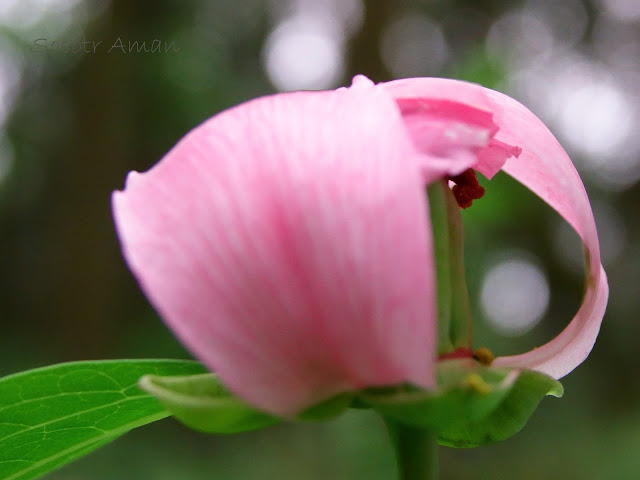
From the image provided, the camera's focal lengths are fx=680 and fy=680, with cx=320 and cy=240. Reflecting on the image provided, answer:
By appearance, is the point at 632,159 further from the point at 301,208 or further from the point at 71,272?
the point at 301,208

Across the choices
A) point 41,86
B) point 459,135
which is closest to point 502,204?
point 459,135

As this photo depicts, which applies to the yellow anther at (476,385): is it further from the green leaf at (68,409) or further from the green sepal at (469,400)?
the green leaf at (68,409)

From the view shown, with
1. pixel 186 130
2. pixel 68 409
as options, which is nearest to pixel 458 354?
pixel 68 409

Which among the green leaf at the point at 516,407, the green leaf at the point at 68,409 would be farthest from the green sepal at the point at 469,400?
the green leaf at the point at 68,409

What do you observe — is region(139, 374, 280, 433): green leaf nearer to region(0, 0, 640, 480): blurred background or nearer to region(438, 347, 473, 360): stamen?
region(438, 347, 473, 360): stamen

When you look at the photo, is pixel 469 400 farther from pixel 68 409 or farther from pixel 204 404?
pixel 68 409

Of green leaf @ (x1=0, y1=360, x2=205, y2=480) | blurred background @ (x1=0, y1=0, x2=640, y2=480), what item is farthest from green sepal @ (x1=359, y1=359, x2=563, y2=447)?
blurred background @ (x1=0, y1=0, x2=640, y2=480)
